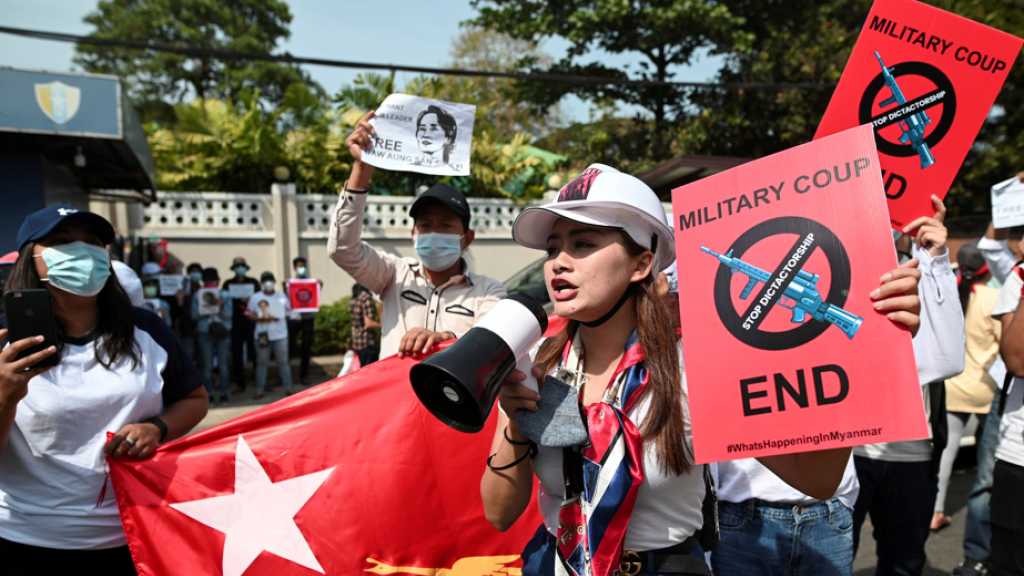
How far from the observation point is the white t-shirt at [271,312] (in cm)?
917

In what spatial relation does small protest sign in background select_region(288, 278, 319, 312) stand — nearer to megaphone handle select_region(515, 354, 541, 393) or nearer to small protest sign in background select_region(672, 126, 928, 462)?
megaphone handle select_region(515, 354, 541, 393)

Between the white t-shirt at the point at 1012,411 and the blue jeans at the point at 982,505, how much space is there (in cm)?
115

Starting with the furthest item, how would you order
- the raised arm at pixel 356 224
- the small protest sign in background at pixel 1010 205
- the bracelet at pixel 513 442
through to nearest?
1. the small protest sign in background at pixel 1010 205
2. the raised arm at pixel 356 224
3. the bracelet at pixel 513 442

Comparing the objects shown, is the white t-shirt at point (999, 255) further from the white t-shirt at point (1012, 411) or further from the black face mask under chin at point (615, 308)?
the black face mask under chin at point (615, 308)

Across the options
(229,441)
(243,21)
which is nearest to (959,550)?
(229,441)

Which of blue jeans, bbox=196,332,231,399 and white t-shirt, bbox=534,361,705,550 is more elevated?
white t-shirt, bbox=534,361,705,550

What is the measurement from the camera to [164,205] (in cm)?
1330

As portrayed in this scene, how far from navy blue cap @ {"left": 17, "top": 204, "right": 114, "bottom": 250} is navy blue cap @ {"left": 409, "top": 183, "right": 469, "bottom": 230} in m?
1.35

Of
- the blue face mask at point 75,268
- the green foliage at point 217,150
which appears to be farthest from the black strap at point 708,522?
the green foliage at point 217,150

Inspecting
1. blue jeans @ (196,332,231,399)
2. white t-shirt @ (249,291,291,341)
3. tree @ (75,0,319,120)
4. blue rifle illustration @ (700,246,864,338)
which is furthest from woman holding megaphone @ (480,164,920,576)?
tree @ (75,0,319,120)

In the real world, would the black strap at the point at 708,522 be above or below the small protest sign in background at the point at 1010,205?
below

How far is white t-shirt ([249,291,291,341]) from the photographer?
9.17 meters

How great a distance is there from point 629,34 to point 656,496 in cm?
1769

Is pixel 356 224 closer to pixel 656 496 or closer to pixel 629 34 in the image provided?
pixel 656 496
